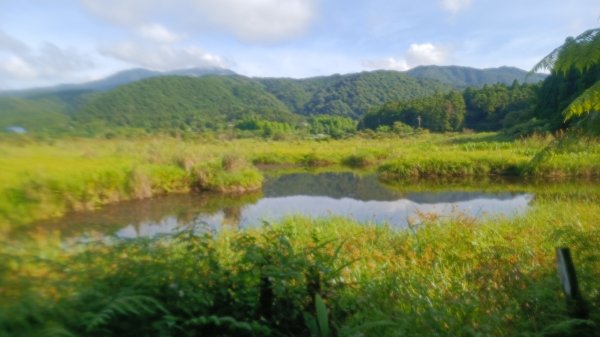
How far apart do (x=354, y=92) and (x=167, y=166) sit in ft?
303

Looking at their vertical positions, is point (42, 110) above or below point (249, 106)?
below

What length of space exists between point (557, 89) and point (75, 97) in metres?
31.3

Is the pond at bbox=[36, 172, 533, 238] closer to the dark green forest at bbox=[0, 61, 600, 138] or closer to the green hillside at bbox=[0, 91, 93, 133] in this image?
the dark green forest at bbox=[0, 61, 600, 138]

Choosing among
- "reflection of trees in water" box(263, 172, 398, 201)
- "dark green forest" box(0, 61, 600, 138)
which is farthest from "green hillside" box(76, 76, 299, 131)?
"reflection of trees in water" box(263, 172, 398, 201)

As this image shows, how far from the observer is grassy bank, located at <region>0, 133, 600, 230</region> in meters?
4.88

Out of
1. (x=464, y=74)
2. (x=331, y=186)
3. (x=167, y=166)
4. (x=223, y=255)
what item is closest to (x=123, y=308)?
(x=223, y=255)

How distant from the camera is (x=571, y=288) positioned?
2.76 metres

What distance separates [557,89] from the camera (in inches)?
1108

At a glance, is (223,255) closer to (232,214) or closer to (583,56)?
(583,56)

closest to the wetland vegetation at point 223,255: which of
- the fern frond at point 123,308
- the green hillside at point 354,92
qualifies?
the fern frond at point 123,308

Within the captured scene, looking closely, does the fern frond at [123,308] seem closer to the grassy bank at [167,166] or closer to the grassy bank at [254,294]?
the grassy bank at [254,294]

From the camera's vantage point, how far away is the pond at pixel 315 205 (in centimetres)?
979

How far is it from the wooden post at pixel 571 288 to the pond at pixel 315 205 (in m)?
5.99

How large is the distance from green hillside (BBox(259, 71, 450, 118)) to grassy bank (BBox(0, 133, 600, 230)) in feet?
233
